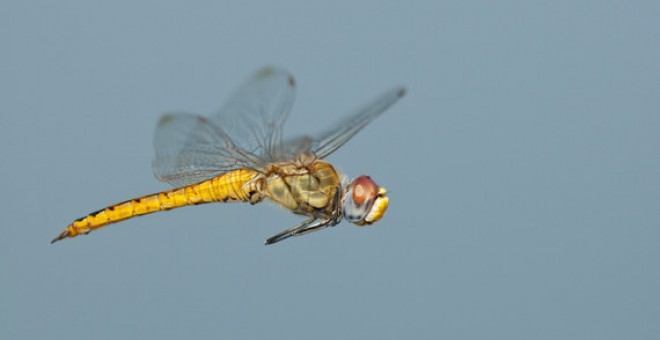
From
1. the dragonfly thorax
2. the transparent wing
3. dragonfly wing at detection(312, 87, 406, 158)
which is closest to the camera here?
dragonfly wing at detection(312, 87, 406, 158)

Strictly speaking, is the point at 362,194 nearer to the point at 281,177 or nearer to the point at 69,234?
the point at 281,177

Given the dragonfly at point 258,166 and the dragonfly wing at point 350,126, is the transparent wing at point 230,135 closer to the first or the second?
the dragonfly at point 258,166

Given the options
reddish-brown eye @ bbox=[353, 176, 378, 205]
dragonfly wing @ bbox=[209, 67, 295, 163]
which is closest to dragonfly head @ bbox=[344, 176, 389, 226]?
reddish-brown eye @ bbox=[353, 176, 378, 205]

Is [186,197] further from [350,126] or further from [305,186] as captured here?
[350,126]

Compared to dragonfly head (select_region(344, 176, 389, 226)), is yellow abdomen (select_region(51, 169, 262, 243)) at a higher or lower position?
higher

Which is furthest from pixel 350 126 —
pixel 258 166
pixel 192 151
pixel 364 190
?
pixel 192 151

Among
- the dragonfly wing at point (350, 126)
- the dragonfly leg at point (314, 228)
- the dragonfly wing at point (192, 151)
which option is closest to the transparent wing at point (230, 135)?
the dragonfly wing at point (192, 151)

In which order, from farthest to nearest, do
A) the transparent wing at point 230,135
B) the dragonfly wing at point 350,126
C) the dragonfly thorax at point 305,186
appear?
the dragonfly thorax at point 305,186, the transparent wing at point 230,135, the dragonfly wing at point 350,126

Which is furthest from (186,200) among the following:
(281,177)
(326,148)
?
(326,148)

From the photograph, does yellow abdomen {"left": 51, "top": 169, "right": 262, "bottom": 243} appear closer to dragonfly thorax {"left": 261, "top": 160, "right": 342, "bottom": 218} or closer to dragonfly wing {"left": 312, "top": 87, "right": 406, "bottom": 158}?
dragonfly thorax {"left": 261, "top": 160, "right": 342, "bottom": 218}
